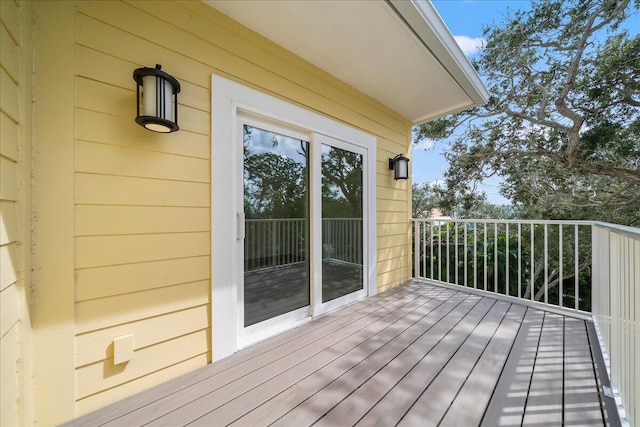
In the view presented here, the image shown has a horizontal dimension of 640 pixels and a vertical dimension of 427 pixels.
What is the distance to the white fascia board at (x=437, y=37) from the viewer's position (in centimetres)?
177

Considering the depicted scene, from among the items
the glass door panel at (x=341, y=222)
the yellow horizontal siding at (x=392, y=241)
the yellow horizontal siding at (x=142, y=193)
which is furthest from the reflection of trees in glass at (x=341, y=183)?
the yellow horizontal siding at (x=142, y=193)

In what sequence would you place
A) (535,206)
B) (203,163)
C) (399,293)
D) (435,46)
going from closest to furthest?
(203,163), (435,46), (399,293), (535,206)

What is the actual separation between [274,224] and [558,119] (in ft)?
19.1

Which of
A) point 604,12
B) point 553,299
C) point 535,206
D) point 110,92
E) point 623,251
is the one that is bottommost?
point 553,299

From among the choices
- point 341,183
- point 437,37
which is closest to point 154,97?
point 341,183

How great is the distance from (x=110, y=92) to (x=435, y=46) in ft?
7.74

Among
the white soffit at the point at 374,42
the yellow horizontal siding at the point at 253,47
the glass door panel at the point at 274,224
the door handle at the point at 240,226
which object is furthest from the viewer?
the glass door panel at the point at 274,224

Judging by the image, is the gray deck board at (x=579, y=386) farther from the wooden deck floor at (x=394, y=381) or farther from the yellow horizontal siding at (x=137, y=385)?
the yellow horizontal siding at (x=137, y=385)

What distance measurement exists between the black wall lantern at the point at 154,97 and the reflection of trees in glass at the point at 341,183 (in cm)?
146

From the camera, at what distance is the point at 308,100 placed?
7.88 ft

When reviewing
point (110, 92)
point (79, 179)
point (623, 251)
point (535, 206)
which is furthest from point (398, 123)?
point (535, 206)

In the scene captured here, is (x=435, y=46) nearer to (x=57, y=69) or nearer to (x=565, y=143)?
(x=57, y=69)

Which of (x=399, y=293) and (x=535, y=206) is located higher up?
(x=535, y=206)

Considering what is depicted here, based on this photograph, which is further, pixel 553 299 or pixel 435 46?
pixel 553 299
